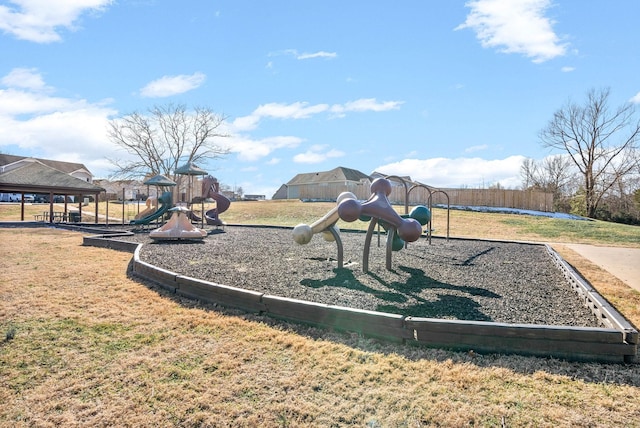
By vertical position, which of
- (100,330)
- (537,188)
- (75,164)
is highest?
(75,164)

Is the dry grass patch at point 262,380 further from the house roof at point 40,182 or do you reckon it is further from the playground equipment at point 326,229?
the house roof at point 40,182

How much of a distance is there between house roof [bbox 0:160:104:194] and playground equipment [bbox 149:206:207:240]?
1515 cm

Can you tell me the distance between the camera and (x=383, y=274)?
23.4 feet

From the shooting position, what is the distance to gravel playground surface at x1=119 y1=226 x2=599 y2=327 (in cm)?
489

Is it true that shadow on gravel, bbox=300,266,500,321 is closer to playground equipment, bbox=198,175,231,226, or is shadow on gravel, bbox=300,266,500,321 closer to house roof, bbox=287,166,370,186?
playground equipment, bbox=198,175,231,226

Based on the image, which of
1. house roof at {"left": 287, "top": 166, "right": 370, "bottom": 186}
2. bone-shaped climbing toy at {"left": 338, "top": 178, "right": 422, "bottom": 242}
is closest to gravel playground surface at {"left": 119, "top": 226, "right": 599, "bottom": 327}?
bone-shaped climbing toy at {"left": 338, "top": 178, "right": 422, "bottom": 242}

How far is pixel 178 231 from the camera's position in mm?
12641

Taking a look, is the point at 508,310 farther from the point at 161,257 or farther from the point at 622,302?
the point at 161,257

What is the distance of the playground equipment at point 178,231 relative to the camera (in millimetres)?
12562

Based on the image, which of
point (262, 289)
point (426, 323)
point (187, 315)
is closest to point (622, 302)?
point (426, 323)

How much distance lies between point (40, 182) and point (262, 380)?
27.9 m

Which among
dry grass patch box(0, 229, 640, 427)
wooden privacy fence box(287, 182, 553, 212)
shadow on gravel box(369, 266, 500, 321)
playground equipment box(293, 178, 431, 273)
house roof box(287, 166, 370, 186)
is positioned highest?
house roof box(287, 166, 370, 186)

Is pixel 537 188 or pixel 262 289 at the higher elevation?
pixel 537 188

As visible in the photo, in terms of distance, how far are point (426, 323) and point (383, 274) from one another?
130 inches
